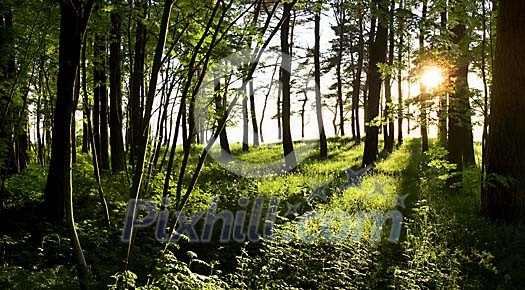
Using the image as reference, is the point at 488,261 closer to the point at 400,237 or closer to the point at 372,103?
the point at 400,237

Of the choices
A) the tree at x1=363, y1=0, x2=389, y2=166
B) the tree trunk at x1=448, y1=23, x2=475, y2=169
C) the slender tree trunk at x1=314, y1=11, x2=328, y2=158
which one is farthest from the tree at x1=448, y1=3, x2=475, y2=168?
the slender tree trunk at x1=314, y1=11, x2=328, y2=158

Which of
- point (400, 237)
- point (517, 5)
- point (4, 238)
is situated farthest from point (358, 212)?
point (4, 238)

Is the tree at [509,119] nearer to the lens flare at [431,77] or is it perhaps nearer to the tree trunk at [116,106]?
the lens flare at [431,77]

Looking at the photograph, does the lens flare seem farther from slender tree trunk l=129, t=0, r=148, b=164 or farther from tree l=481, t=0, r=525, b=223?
slender tree trunk l=129, t=0, r=148, b=164

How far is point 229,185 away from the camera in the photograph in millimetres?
11906

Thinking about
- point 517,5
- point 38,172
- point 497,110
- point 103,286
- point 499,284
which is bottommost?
point 499,284

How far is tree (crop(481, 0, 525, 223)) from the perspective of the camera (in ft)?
24.3

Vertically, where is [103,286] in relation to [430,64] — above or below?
below

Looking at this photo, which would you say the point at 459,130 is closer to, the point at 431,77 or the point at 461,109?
the point at 431,77

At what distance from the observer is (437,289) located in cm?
508

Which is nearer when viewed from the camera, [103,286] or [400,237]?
[103,286]

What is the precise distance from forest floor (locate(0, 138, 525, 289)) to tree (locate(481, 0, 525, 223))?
18.0 inches

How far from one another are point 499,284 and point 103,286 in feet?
16.0

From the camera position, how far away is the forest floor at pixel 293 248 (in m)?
4.87
